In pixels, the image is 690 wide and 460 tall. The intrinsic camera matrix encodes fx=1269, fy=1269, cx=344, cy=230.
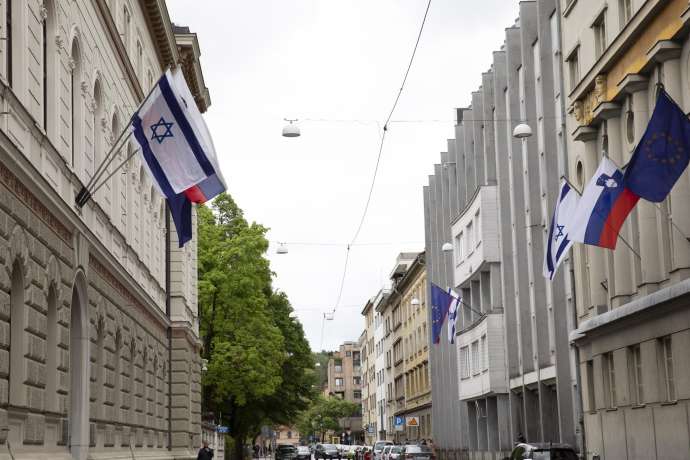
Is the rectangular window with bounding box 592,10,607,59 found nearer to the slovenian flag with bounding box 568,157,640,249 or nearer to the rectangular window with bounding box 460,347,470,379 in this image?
the slovenian flag with bounding box 568,157,640,249

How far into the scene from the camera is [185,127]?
19047mm

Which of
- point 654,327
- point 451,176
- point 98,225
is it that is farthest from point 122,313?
point 451,176

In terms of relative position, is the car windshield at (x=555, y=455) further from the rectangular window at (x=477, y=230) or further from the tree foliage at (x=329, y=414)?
the tree foliage at (x=329, y=414)

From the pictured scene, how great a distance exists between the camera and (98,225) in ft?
81.7

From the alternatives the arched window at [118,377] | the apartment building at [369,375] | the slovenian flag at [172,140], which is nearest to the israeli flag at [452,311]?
the arched window at [118,377]

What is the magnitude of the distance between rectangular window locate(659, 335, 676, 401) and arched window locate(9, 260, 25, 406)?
1622cm

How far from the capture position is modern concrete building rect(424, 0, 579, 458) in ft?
144

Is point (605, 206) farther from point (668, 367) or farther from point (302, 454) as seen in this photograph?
point (302, 454)

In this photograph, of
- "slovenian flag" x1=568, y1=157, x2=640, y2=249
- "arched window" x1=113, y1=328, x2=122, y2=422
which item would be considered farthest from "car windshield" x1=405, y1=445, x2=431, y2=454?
"slovenian flag" x1=568, y1=157, x2=640, y2=249

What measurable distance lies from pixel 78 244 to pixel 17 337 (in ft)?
15.5

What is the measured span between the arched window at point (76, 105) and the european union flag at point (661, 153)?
10227 mm

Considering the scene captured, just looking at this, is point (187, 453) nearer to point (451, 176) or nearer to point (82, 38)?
point (82, 38)

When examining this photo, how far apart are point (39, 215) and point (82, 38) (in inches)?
238

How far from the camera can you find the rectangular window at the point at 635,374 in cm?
3111
